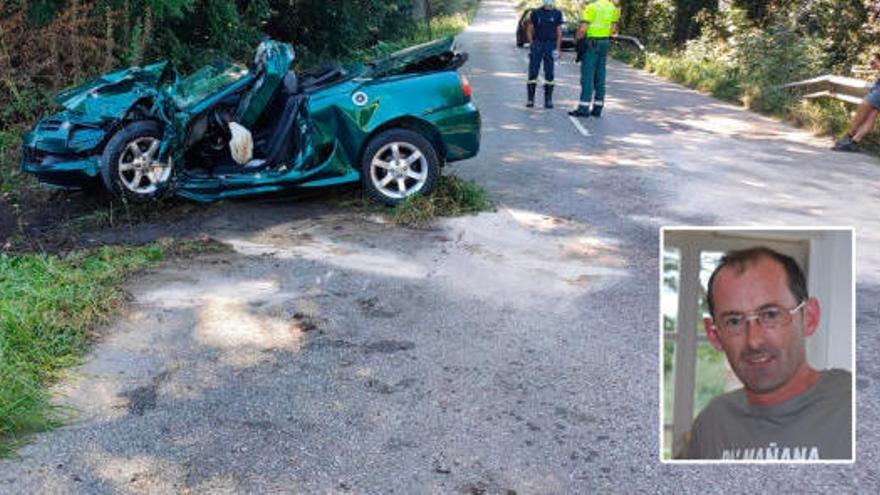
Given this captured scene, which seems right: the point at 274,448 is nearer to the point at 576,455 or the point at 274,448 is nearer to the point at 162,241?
the point at 576,455

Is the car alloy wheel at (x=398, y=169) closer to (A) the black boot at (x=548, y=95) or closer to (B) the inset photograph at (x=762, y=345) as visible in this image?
(B) the inset photograph at (x=762, y=345)

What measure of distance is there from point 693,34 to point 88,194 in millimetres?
24237

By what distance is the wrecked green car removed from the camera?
6.88 meters

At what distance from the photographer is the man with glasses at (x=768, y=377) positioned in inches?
50.6

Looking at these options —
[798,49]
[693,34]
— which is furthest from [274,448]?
[693,34]

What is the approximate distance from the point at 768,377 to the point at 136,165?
644cm

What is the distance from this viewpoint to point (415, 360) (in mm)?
4348

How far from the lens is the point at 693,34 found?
91.2 feet

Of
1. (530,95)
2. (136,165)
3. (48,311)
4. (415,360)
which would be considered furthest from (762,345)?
(530,95)

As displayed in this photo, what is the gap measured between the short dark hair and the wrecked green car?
19.9ft

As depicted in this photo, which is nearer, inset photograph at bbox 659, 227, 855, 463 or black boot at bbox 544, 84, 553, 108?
inset photograph at bbox 659, 227, 855, 463

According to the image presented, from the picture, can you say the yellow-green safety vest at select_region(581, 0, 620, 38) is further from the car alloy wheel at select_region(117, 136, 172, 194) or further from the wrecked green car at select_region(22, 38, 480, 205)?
the car alloy wheel at select_region(117, 136, 172, 194)

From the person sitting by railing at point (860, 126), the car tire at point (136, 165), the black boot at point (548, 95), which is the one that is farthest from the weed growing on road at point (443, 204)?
the black boot at point (548, 95)

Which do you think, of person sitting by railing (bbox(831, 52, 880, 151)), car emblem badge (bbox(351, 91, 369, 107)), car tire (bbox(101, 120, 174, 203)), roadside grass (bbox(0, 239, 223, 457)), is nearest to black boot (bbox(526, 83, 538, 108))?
person sitting by railing (bbox(831, 52, 880, 151))
